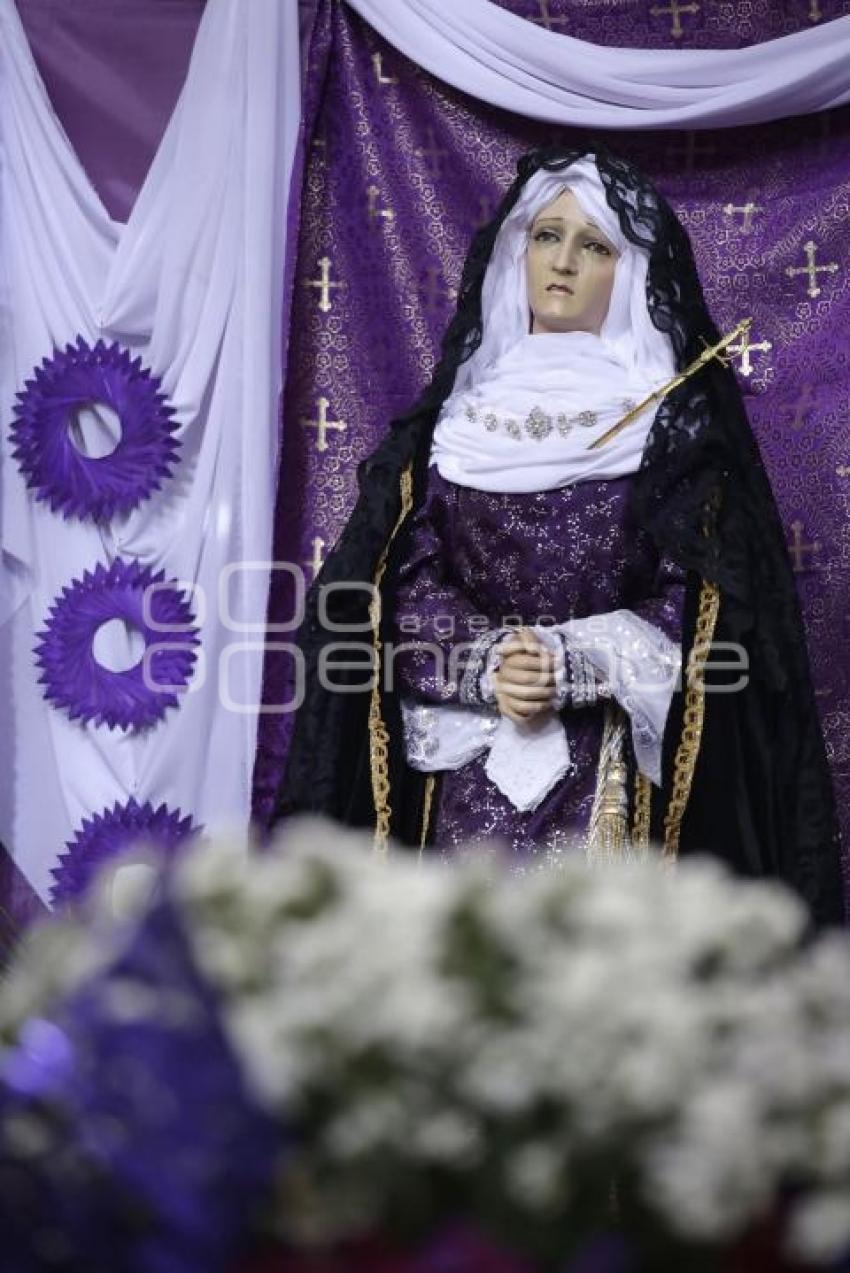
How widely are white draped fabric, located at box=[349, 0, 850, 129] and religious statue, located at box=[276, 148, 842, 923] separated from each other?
12.1 inches

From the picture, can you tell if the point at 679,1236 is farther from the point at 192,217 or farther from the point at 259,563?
the point at 192,217

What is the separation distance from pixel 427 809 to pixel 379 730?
0.43 ft

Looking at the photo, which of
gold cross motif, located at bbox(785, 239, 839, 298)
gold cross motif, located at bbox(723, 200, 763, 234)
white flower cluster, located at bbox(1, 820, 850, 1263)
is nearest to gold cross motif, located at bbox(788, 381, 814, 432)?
gold cross motif, located at bbox(785, 239, 839, 298)

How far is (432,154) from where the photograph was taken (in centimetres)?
336

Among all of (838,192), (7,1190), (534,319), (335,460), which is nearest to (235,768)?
(335,460)

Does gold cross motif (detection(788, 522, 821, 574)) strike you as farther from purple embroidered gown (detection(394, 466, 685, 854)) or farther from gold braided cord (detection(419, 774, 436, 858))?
gold braided cord (detection(419, 774, 436, 858))

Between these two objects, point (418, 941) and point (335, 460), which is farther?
point (335, 460)

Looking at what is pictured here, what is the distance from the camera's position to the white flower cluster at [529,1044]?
81 centimetres

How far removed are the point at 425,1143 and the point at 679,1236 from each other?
120mm

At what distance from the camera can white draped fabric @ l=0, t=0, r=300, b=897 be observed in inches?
127

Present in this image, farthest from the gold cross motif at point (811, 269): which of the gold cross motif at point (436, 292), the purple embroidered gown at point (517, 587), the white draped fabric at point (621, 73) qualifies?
the purple embroidered gown at point (517, 587)

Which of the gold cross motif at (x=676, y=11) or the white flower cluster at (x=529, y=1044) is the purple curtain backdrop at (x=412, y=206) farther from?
the white flower cluster at (x=529, y=1044)

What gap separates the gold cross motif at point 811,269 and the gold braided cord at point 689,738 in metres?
0.82

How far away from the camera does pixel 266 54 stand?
A: 3262mm
